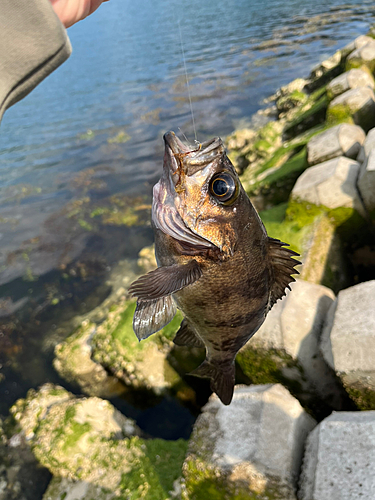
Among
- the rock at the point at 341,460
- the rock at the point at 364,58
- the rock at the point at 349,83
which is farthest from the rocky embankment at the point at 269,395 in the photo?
the rock at the point at 364,58

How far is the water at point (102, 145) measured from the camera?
9.45 m

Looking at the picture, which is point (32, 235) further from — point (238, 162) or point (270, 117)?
point (270, 117)

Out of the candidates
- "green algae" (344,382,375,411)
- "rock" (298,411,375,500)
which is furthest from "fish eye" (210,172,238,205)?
"green algae" (344,382,375,411)

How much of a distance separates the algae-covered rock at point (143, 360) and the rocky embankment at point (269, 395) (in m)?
0.02

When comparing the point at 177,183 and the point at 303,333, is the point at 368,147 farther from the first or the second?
the point at 177,183

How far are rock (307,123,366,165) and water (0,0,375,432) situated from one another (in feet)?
13.2

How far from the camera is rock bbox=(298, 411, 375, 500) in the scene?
8.54ft

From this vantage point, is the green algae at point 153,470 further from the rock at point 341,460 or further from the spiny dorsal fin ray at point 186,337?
the spiny dorsal fin ray at point 186,337

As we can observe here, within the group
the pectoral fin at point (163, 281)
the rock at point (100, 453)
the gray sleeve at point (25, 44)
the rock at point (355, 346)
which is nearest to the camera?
the gray sleeve at point (25, 44)

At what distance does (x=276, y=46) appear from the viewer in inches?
1120

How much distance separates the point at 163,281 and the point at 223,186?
2.11ft

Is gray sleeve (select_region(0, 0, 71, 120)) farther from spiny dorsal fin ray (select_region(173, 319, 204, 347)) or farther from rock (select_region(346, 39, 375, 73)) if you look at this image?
rock (select_region(346, 39, 375, 73))

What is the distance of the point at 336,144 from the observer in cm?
655

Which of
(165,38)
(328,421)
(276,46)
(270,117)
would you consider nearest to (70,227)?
(328,421)
